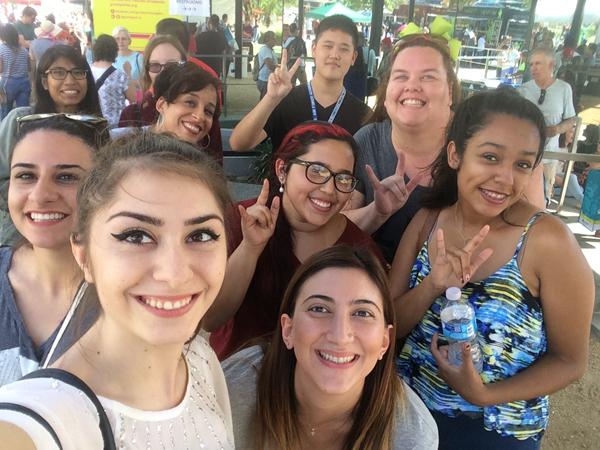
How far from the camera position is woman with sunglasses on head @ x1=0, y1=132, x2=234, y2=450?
3.55 ft

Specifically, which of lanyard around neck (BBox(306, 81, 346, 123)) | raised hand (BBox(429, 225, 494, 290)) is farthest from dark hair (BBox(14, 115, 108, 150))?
lanyard around neck (BBox(306, 81, 346, 123))

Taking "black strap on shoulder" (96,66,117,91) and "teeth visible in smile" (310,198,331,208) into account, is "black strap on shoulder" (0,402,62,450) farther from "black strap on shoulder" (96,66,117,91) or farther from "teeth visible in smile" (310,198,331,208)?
"black strap on shoulder" (96,66,117,91)

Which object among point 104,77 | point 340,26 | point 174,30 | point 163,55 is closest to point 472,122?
point 340,26

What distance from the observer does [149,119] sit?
3.21 m

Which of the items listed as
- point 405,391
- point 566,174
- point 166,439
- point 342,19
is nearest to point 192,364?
point 166,439

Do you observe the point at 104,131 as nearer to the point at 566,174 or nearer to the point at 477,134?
the point at 477,134

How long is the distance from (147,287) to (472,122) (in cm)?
133

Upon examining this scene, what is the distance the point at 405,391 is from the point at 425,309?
0.96ft

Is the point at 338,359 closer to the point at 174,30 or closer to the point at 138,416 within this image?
the point at 138,416

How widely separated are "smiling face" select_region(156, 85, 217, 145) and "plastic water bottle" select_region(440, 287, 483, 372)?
1.66 m

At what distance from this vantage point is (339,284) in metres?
1.66

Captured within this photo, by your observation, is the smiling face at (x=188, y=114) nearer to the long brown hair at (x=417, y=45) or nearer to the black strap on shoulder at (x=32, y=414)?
the long brown hair at (x=417, y=45)

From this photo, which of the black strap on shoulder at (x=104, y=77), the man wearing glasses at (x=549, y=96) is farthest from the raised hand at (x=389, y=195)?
the man wearing glasses at (x=549, y=96)

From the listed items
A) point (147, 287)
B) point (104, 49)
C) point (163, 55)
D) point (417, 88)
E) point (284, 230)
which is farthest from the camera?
point (104, 49)
